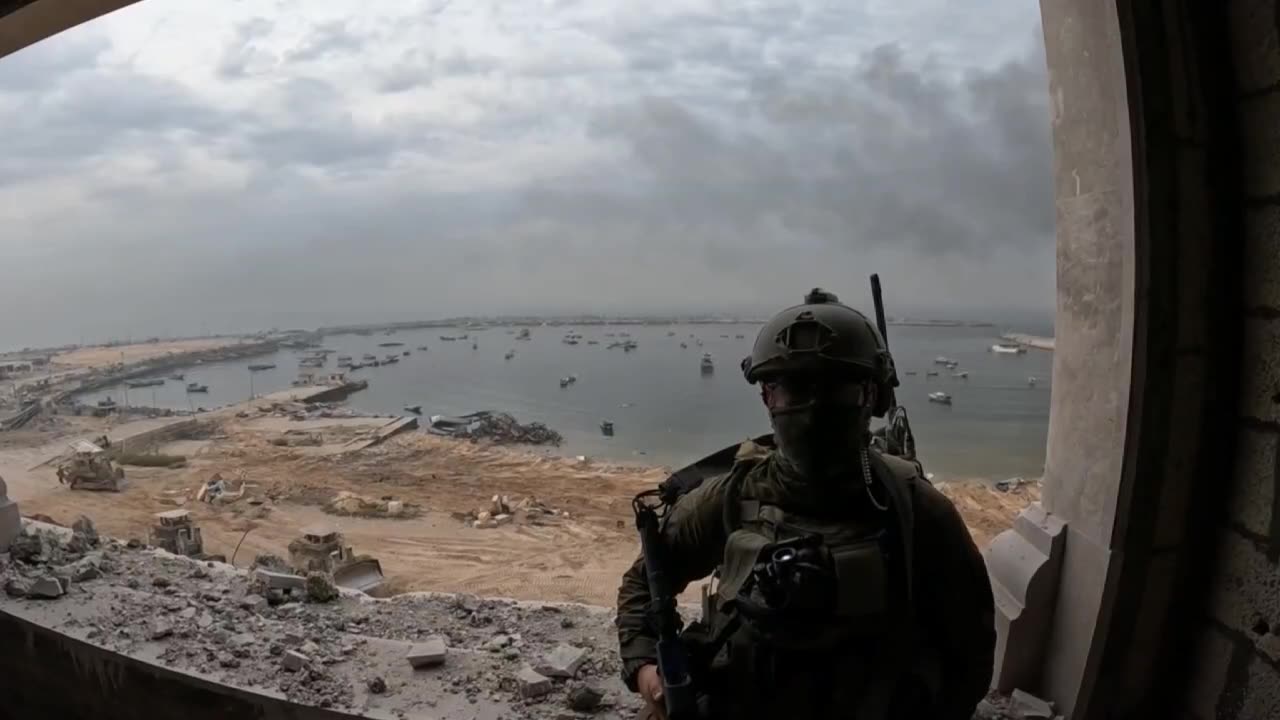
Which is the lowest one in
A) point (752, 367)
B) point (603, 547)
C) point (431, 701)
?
point (603, 547)

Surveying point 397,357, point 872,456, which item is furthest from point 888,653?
point 397,357

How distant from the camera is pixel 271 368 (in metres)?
29.7

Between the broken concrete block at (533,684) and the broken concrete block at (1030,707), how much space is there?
1.36m

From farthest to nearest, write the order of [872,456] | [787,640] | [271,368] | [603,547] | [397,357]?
[397,357]
[271,368]
[603,547]
[872,456]
[787,640]

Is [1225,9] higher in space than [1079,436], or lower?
higher

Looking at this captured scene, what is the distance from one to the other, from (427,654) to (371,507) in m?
10.4

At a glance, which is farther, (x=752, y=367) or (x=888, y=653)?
(x=752, y=367)

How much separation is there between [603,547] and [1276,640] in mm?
9260

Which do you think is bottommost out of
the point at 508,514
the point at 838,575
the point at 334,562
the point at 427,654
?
the point at 508,514

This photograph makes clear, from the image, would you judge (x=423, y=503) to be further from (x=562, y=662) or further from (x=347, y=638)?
(x=562, y=662)

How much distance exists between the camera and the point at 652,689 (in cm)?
156

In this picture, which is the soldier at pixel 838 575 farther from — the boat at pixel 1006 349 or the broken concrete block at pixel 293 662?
the boat at pixel 1006 349

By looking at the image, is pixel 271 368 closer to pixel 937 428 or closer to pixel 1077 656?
pixel 937 428

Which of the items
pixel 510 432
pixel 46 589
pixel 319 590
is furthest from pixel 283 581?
pixel 510 432
